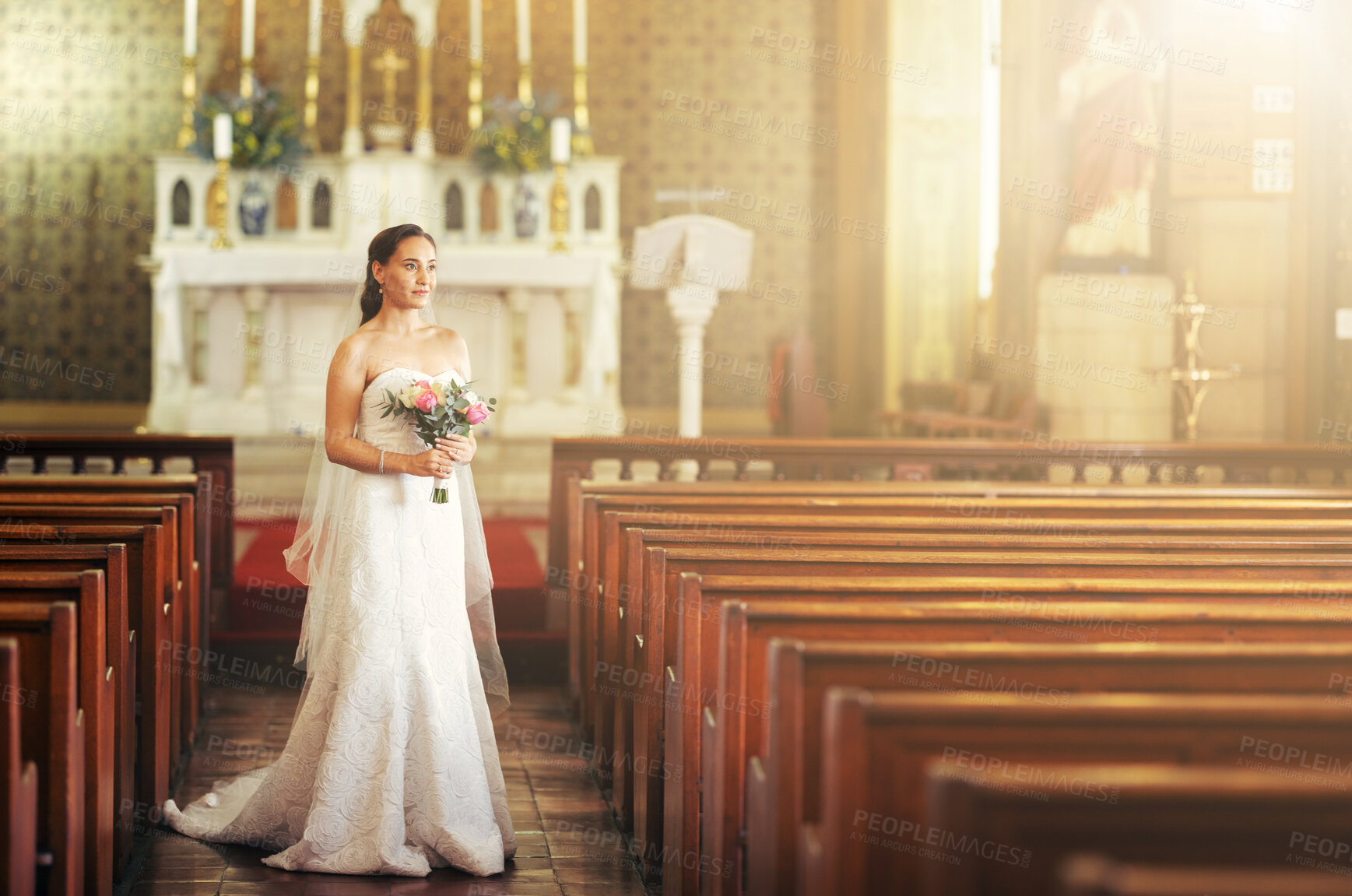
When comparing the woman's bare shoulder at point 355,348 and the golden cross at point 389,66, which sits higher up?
the golden cross at point 389,66

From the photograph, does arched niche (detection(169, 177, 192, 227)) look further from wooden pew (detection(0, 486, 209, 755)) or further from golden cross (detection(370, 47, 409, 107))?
wooden pew (detection(0, 486, 209, 755))

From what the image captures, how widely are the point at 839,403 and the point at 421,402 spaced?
821cm

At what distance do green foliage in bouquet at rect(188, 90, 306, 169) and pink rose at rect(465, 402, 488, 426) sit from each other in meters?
6.07

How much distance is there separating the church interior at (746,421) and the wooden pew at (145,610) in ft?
0.05

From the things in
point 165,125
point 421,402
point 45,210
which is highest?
point 165,125

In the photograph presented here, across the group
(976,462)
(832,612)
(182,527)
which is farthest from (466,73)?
(832,612)

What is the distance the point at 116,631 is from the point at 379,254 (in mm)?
1030

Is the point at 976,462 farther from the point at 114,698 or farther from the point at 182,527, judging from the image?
the point at 114,698

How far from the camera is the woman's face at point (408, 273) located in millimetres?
2938

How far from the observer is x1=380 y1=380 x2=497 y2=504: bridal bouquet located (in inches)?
111

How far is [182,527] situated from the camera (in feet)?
12.0

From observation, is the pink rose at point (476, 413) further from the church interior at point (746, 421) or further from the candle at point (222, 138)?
the candle at point (222, 138)

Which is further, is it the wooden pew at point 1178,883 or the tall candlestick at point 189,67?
the tall candlestick at point 189,67

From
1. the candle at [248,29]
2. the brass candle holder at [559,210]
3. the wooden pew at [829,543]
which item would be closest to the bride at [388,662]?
the wooden pew at [829,543]
